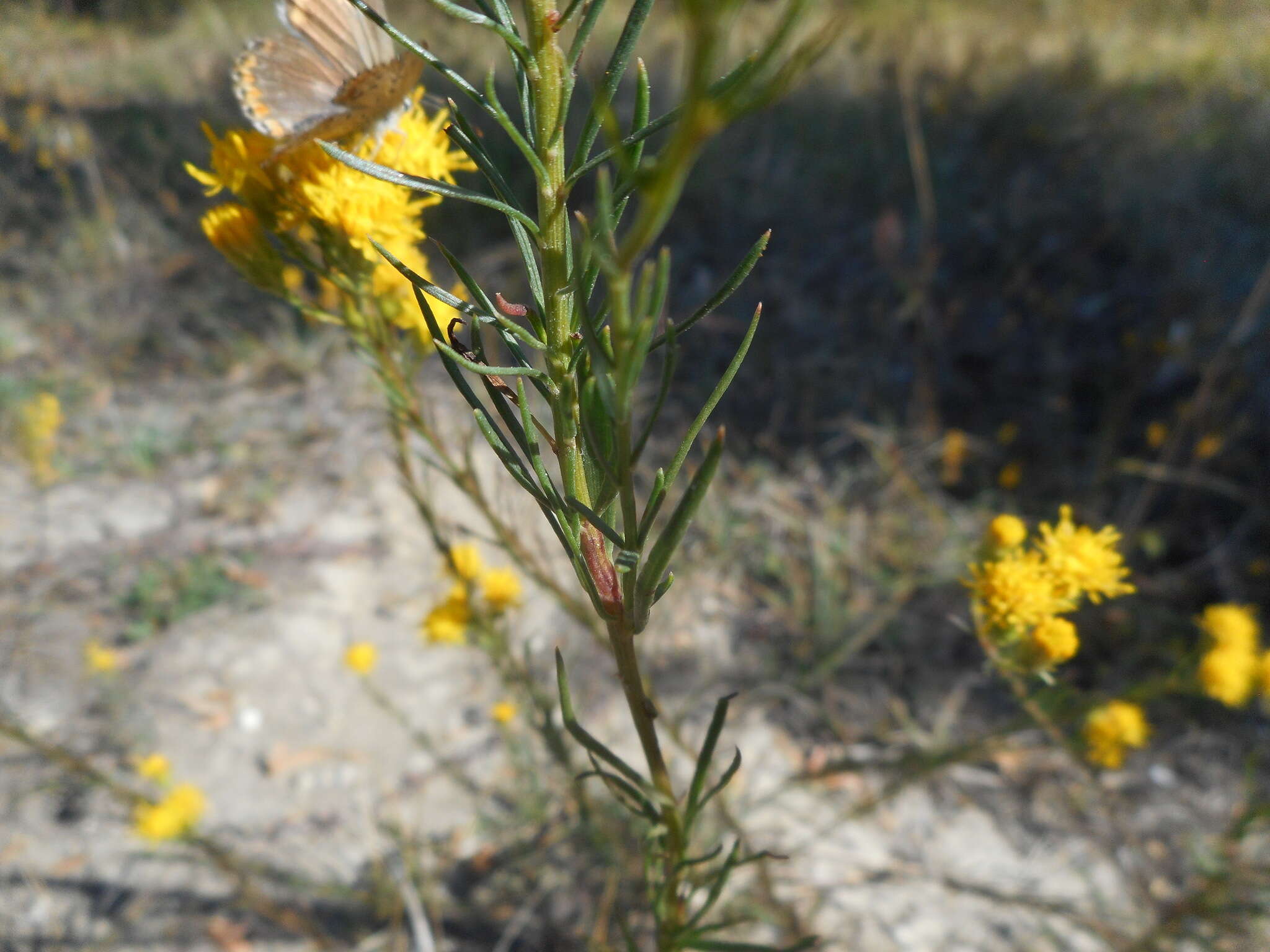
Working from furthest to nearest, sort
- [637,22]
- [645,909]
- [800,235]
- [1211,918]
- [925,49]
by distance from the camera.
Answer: [925,49], [800,235], [645,909], [1211,918], [637,22]

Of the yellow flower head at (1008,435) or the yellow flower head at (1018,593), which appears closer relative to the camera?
the yellow flower head at (1018,593)

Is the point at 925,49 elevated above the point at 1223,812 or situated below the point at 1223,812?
above

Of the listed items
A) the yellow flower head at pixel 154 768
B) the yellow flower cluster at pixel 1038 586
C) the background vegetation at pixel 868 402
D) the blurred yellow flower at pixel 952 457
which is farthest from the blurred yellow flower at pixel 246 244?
the blurred yellow flower at pixel 952 457

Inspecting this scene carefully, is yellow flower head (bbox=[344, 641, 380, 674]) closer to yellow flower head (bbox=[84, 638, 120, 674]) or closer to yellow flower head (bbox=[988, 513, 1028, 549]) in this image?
yellow flower head (bbox=[84, 638, 120, 674])

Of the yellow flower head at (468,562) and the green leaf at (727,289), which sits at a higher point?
the yellow flower head at (468,562)

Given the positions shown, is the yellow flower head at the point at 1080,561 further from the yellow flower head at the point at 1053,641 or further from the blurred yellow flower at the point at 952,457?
the blurred yellow flower at the point at 952,457

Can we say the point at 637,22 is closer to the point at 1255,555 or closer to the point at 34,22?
the point at 1255,555

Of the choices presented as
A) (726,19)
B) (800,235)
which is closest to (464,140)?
(726,19)
